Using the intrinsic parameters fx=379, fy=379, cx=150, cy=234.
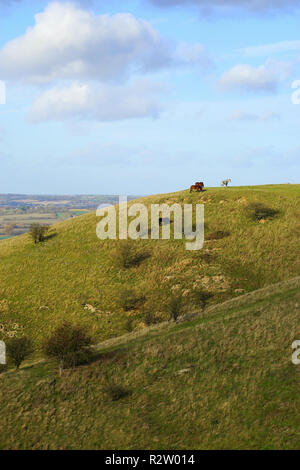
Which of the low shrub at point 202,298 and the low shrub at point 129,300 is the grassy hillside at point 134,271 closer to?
the low shrub at point 129,300

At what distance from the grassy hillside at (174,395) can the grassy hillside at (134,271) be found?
13.2 metres

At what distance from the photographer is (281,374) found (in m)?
20.5

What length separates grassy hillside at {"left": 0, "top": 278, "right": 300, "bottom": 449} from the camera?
1711 centimetres

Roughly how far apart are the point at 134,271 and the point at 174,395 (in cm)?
2868

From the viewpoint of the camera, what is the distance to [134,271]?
158 ft

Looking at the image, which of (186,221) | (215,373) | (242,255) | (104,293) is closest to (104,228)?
(186,221)

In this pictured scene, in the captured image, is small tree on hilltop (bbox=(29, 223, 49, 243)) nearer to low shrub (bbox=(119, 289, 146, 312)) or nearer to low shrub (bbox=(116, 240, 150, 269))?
low shrub (bbox=(116, 240, 150, 269))

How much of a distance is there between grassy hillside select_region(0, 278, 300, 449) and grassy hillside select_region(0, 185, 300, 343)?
13.2 metres

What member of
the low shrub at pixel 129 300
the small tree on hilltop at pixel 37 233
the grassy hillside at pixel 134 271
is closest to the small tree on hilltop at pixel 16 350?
the grassy hillside at pixel 134 271

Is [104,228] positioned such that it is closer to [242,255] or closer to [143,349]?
[242,255]

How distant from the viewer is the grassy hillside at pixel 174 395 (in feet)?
56.1

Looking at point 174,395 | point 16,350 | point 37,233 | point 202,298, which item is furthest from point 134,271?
point 174,395

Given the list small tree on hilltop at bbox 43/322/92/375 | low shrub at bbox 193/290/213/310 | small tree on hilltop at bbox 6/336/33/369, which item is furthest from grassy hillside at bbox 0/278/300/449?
low shrub at bbox 193/290/213/310

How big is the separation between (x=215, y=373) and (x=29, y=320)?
1006 inches
